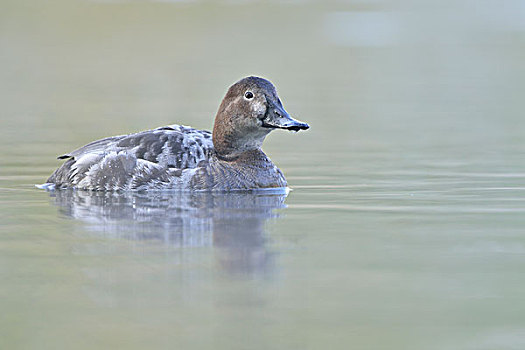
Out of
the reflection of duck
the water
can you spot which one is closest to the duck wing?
the reflection of duck

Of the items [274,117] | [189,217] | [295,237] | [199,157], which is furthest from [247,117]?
[295,237]

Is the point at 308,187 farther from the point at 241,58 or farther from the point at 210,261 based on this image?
the point at 241,58

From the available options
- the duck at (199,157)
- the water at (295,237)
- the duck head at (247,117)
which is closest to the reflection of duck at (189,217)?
the water at (295,237)

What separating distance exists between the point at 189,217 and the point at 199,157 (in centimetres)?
173

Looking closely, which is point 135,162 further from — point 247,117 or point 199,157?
point 247,117

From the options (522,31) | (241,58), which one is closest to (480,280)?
(241,58)

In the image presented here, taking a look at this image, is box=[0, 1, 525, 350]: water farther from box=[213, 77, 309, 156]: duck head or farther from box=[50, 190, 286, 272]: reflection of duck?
box=[213, 77, 309, 156]: duck head

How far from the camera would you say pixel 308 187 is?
9.09 meters

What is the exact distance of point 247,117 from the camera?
8.92 metres

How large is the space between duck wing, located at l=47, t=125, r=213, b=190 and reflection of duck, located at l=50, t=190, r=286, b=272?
142 millimetres

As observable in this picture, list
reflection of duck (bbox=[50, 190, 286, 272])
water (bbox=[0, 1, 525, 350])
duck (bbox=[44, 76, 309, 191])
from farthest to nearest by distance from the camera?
duck (bbox=[44, 76, 309, 191]) → reflection of duck (bbox=[50, 190, 286, 272]) → water (bbox=[0, 1, 525, 350])

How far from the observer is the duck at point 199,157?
8.74 metres

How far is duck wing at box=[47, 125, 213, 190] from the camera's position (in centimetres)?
875

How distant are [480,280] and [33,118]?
1179cm
